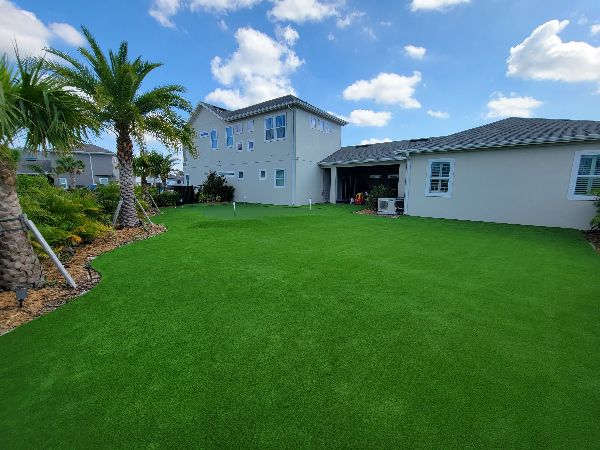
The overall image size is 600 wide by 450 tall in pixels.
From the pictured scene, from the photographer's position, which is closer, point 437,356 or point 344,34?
point 437,356

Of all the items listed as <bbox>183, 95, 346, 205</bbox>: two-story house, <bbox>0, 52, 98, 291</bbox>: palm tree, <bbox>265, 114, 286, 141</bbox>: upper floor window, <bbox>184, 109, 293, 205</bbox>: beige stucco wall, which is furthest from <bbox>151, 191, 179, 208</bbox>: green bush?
<bbox>0, 52, 98, 291</bbox>: palm tree

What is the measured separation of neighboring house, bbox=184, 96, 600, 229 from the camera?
32.6ft

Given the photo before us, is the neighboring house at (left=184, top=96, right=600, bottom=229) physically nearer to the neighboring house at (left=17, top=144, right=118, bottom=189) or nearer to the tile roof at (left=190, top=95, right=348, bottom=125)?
the tile roof at (left=190, top=95, right=348, bottom=125)

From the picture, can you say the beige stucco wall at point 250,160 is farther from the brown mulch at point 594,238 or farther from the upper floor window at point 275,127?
the brown mulch at point 594,238

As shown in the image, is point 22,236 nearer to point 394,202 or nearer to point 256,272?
point 256,272

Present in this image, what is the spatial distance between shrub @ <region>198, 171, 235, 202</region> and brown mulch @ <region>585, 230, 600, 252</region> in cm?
2098

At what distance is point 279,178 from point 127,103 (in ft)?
37.7

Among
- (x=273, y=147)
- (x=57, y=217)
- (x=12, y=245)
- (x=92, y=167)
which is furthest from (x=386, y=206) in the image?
(x=92, y=167)

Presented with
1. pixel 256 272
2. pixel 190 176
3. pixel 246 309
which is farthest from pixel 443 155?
pixel 190 176

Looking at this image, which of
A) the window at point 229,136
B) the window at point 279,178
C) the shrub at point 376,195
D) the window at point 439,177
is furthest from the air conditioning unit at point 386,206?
the window at point 229,136

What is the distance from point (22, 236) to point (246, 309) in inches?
155

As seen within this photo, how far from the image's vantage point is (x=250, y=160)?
21297 millimetres

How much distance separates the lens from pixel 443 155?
12.7 meters

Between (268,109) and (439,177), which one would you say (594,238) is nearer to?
(439,177)
